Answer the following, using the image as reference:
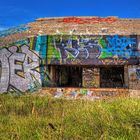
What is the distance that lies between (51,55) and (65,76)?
2.90 metres

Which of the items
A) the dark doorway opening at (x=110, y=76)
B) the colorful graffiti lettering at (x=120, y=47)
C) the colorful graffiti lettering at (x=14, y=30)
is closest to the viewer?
the colorful graffiti lettering at (x=120, y=47)

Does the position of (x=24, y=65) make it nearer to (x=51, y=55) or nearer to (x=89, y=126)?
(x=51, y=55)

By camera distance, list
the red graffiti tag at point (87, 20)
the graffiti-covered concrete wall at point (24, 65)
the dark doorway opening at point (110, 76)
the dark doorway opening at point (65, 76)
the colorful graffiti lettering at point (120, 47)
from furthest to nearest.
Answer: the dark doorway opening at point (110, 76) < the red graffiti tag at point (87, 20) < the dark doorway opening at point (65, 76) < the graffiti-covered concrete wall at point (24, 65) < the colorful graffiti lettering at point (120, 47)

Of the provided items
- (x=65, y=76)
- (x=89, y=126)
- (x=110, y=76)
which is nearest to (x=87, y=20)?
(x=65, y=76)

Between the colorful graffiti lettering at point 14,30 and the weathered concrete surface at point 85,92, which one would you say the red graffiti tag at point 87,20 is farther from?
the weathered concrete surface at point 85,92

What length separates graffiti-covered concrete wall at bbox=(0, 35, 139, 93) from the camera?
15258 millimetres

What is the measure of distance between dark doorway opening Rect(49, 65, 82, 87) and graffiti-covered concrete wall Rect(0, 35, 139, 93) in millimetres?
729

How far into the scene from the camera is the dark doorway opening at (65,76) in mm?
16400

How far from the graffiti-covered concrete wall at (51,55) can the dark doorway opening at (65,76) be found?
73 cm

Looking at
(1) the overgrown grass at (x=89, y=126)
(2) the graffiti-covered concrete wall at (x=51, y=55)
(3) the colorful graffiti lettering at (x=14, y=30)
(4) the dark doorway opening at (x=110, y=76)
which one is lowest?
(1) the overgrown grass at (x=89, y=126)

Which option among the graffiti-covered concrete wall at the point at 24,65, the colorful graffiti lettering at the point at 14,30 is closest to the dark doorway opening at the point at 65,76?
the graffiti-covered concrete wall at the point at 24,65

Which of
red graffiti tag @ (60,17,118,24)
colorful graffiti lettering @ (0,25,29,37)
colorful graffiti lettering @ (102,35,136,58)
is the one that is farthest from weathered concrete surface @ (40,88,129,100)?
red graffiti tag @ (60,17,118,24)

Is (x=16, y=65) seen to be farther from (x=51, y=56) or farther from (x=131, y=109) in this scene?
(x=131, y=109)

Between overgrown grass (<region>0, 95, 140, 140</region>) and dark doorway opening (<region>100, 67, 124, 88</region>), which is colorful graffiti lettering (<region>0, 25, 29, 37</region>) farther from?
overgrown grass (<region>0, 95, 140, 140</region>)
